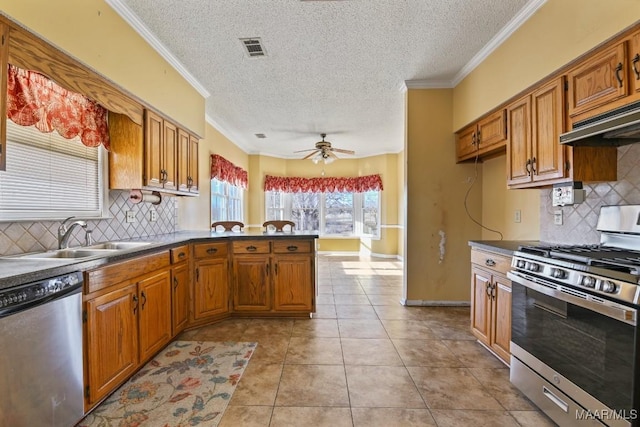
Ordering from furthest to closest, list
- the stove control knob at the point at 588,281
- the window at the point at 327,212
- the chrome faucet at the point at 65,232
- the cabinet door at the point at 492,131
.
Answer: the window at the point at 327,212 < the cabinet door at the point at 492,131 < the chrome faucet at the point at 65,232 < the stove control knob at the point at 588,281

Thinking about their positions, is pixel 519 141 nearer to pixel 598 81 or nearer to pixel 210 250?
pixel 598 81

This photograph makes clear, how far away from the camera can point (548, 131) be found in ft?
7.12

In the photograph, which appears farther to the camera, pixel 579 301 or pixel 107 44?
pixel 107 44

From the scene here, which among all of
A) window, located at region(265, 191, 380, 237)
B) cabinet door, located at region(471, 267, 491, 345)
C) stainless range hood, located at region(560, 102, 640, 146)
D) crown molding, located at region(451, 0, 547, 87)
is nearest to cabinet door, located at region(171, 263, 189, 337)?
cabinet door, located at region(471, 267, 491, 345)

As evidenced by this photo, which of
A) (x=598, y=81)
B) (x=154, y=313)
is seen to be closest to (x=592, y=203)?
(x=598, y=81)

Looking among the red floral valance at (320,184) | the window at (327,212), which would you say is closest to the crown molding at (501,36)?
the red floral valance at (320,184)

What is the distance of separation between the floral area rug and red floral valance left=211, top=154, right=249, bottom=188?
305 centimetres

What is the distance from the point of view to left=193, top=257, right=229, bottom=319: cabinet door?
2.93 metres

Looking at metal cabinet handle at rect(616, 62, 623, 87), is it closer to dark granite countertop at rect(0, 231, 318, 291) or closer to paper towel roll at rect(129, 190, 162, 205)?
dark granite countertop at rect(0, 231, 318, 291)

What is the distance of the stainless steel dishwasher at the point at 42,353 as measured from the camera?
47.3 inches

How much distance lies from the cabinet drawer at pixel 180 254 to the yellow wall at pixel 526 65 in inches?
127

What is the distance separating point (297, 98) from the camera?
396 cm

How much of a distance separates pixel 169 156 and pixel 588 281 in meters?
3.35

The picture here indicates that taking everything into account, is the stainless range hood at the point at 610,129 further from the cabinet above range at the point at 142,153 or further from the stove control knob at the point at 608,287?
the cabinet above range at the point at 142,153
